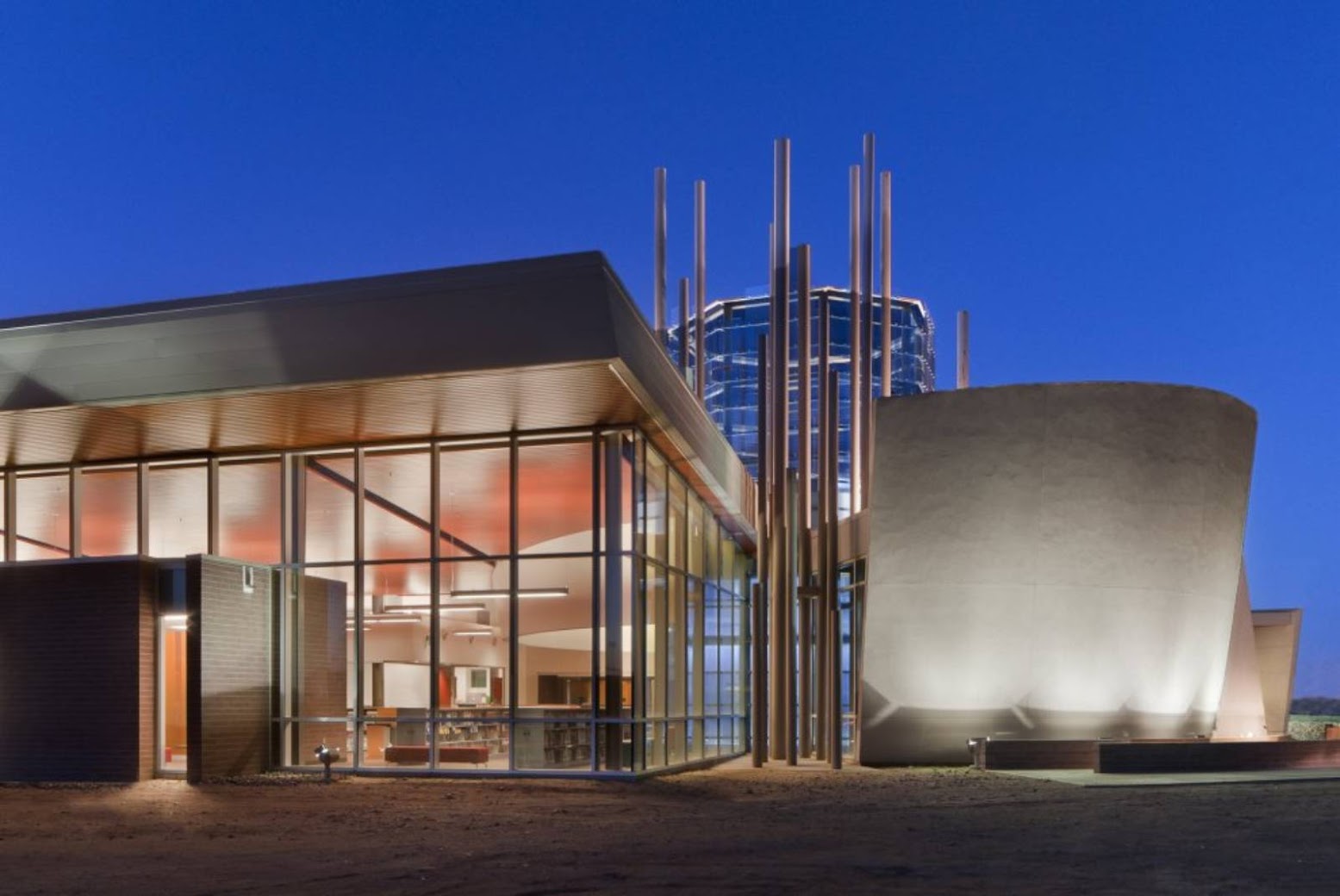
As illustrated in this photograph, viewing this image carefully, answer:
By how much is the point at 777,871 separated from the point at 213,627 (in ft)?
36.2

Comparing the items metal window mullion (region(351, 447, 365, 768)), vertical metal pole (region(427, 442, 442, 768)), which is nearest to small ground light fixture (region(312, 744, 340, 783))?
metal window mullion (region(351, 447, 365, 768))

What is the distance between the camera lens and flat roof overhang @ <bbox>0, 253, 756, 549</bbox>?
610 inches

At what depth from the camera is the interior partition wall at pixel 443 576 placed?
60.9 ft

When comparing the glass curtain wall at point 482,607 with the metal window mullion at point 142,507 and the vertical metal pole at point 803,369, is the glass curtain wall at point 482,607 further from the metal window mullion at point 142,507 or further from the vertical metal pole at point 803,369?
the vertical metal pole at point 803,369

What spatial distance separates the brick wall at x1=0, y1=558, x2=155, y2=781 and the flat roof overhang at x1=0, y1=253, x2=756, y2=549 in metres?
1.99

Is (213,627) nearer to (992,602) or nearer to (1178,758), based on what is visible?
(992,602)

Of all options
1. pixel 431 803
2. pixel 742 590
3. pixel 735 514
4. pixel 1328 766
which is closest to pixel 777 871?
pixel 431 803

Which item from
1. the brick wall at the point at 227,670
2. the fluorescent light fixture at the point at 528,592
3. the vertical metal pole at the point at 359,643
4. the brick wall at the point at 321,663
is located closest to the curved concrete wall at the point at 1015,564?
the fluorescent light fixture at the point at 528,592

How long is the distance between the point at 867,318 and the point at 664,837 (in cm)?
2158

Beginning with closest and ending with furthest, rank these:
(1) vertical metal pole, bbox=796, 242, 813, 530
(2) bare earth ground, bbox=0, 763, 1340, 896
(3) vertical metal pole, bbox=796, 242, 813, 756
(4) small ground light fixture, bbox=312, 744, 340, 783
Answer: (2) bare earth ground, bbox=0, 763, 1340, 896, (4) small ground light fixture, bbox=312, 744, 340, 783, (3) vertical metal pole, bbox=796, 242, 813, 756, (1) vertical metal pole, bbox=796, 242, 813, 530

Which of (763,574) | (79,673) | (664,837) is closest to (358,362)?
(79,673)

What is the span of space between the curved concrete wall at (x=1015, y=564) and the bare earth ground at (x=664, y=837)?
3495 millimetres

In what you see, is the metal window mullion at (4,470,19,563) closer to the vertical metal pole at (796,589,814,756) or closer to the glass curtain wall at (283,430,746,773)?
the glass curtain wall at (283,430,746,773)

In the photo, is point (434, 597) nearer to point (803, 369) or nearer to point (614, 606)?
point (614, 606)
